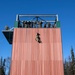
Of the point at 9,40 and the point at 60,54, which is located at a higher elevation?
the point at 9,40

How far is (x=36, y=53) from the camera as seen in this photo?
13.8 meters

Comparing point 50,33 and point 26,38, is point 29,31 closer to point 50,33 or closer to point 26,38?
point 26,38

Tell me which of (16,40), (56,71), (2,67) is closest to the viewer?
(56,71)

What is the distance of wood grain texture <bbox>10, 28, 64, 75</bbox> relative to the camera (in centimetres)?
1341

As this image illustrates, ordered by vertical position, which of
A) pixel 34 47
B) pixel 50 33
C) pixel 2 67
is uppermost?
pixel 50 33

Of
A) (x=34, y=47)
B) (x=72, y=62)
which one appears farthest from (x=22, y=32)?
(x=72, y=62)

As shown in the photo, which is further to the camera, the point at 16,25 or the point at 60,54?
the point at 16,25

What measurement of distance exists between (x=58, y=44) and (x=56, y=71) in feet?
6.53

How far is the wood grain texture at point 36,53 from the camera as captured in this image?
1341cm

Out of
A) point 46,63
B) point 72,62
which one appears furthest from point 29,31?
point 72,62

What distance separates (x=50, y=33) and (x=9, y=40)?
4.45 metres

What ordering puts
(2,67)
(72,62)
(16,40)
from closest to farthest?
(16,40) < (2,67) < (72,62)

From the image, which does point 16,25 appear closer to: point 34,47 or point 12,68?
point 34,47

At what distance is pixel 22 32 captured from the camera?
14.5 metres
